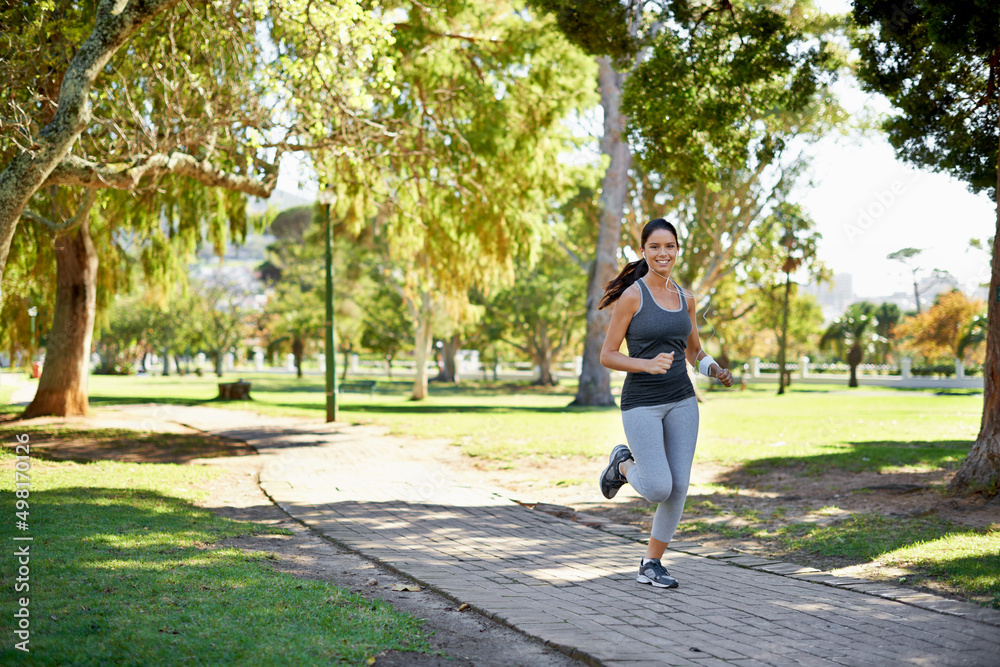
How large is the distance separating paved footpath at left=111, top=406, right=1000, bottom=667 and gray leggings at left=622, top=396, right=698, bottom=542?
2.26 ft

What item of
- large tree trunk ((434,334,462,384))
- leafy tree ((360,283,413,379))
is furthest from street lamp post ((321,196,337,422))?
large tree trunk ((434,334,462,384))

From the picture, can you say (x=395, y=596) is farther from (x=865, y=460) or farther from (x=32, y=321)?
(x=32, y=321)

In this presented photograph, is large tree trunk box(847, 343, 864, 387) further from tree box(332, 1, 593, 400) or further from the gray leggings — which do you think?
the gray leggings

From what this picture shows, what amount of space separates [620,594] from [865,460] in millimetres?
7718

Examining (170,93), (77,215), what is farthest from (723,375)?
(77,215)

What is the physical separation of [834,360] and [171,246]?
61.4 m

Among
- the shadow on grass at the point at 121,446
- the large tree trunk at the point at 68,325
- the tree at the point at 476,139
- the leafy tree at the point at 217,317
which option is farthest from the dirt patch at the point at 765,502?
the leafy tree at the point at 217,317

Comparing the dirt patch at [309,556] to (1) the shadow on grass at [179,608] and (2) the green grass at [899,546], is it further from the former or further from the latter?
(2) the green grass at [899,546]

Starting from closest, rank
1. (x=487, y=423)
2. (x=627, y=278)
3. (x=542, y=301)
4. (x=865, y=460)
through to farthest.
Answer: (x=627, y=278) < (x=865, y=460) < (x=487, y=423) < (x=542, y=301)

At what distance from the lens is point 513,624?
4492 mm

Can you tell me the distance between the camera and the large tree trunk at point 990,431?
7.89 meters

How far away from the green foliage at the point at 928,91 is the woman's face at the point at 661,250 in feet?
18.7

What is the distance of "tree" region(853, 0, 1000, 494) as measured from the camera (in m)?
7.87

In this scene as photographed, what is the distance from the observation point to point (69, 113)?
7820 millimetres
